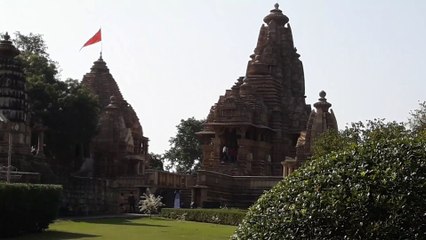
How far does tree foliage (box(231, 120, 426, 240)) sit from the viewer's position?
8031mm

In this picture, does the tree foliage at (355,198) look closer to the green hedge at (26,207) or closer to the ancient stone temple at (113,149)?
the green hedge at (26,207)

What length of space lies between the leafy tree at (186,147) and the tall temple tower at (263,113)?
23.8m

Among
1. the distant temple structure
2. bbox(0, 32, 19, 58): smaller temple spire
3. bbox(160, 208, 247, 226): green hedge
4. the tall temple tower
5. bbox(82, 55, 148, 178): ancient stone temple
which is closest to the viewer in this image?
bbox(160, 208, 247, 226): green hedge

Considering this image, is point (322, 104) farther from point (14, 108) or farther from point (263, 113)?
point (14, 108)

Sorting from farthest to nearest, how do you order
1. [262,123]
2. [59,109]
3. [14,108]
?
[262,123] → [59,109] → [14,108]

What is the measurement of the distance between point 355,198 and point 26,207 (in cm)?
1765

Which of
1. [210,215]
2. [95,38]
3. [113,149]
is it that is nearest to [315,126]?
[210,215]

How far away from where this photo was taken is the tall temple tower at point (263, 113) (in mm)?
53031

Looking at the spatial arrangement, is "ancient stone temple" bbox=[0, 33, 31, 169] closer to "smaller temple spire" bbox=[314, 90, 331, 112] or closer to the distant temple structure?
the distant temple structure

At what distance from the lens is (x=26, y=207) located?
2402cm

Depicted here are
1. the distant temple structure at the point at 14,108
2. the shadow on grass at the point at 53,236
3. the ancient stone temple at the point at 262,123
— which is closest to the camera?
the shadow on grass at the point at 53,236

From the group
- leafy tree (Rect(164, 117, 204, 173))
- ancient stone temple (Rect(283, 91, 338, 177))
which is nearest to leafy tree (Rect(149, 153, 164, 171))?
leafy tree (Rect(164, 117, 204, 173))

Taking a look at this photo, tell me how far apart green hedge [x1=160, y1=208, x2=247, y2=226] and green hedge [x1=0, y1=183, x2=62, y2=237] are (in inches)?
371

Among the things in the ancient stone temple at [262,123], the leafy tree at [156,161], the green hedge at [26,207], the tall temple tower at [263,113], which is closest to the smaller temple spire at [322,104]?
the ancient stone temple at [262,123]
